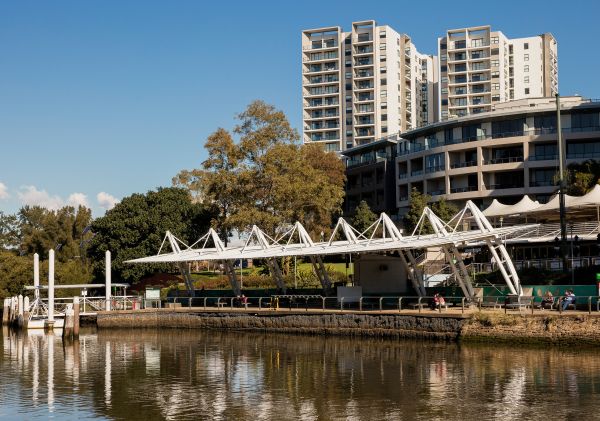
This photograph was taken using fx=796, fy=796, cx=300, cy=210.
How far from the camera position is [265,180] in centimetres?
6894

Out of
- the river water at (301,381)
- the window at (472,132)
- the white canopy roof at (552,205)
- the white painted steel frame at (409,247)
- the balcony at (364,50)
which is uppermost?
the balcony at (364,50)

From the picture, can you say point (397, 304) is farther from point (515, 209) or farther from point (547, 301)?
point (515, 209)

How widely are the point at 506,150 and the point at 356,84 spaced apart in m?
60.6

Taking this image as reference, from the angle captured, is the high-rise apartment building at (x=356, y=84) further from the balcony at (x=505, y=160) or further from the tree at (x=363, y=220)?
the tree at (x=363, y=220)

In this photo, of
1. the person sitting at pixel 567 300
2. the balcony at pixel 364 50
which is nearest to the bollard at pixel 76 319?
the person sitting at pixel 567 300

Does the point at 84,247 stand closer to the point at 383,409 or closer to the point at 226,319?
the point at 226,319

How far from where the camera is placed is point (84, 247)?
92812 mm

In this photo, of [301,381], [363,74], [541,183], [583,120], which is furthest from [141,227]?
[363,74]

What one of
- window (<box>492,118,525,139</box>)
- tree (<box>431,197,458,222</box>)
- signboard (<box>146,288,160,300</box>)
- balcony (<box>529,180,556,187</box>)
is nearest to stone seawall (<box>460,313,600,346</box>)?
signboard (<box>146,288,160,300</box>)

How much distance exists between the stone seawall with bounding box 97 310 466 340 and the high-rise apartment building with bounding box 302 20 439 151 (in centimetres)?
9866

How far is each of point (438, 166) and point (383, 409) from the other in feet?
244

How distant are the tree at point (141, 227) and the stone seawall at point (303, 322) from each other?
1896 cm

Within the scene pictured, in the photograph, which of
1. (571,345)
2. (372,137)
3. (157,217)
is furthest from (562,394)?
(372,137)

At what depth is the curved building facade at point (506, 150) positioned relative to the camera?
→ 88.2 metres
